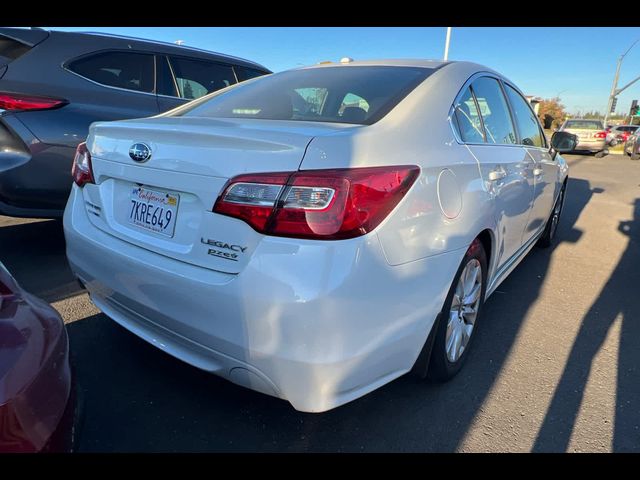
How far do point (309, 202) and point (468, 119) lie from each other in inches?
51.2

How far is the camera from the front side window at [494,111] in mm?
2527

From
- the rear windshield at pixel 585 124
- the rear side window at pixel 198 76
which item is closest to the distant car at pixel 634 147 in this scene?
the rear windshield at pixel 585 124

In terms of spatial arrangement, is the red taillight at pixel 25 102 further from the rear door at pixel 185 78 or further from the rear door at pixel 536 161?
the rear door at pixel 536 161

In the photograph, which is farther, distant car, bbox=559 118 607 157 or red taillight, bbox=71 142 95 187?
distant car, bbox=559 118 607 157

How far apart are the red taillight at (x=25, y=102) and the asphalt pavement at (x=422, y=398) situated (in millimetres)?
1230

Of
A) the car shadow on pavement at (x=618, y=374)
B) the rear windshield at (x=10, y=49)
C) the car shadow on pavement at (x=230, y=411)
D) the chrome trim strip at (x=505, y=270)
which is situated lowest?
the car shadow on pavement at (x=618, y=374)

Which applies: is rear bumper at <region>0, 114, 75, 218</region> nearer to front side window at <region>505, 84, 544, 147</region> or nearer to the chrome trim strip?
the chrome trim strip

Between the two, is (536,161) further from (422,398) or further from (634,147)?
(634,147)

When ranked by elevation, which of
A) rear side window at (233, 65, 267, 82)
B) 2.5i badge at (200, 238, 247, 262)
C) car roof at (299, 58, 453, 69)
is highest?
car roof at (299, 58, 453, 69)

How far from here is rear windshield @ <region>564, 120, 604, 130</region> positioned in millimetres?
17653

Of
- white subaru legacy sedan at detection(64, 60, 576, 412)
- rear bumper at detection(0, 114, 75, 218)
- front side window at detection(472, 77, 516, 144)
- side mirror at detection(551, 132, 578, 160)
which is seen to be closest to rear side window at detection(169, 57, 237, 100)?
rear bumper at detection(0, 114, 75, 218)

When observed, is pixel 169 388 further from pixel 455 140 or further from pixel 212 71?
pixel 212 71

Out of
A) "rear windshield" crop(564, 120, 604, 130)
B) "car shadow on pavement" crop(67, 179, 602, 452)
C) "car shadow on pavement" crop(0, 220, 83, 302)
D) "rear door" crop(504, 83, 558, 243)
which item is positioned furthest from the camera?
"rear windshield" crop(564, 120, 604, 130)
